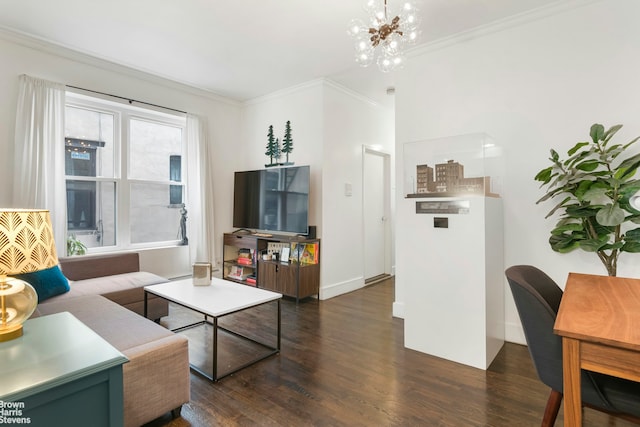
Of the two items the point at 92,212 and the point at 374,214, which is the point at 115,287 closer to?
the point at 92,212

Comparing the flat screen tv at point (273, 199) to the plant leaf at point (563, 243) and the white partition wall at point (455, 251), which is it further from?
the plant leaf at point (563, 243)

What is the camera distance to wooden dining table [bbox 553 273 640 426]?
102 cm

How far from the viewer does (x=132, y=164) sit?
4039 mm

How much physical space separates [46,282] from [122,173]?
1.76 metres

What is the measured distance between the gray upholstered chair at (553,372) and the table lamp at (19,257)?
1.95m

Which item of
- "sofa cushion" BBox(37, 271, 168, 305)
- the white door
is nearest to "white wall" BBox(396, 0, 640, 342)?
the white door

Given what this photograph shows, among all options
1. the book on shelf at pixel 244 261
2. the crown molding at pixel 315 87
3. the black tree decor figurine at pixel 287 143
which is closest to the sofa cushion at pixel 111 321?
the book on shelf at pixel 244 261

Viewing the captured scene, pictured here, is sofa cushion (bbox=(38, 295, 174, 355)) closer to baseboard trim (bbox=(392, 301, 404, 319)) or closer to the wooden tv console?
the wooden tv console

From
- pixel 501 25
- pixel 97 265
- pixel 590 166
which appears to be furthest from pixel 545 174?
pixel 97 265

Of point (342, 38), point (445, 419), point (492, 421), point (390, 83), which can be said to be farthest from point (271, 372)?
point (390, 83)

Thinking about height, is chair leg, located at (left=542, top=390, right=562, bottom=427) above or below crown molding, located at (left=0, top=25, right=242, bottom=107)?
below

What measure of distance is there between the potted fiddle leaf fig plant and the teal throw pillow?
3.95m

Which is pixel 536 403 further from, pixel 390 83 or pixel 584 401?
pixel 390 83

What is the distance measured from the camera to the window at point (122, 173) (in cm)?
364
